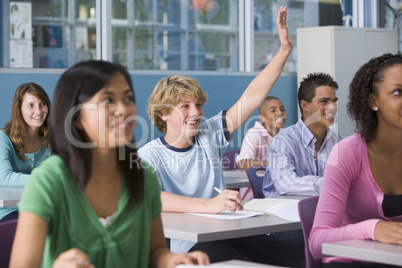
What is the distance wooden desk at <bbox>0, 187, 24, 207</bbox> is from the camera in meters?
3.15

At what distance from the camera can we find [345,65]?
23.4 feet

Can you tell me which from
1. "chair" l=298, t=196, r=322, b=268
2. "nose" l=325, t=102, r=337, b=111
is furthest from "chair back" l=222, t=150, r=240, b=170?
"chair" l=298, t=196, r=322, b=268

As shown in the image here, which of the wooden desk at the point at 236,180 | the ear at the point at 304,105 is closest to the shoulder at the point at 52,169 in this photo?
the wooden desk at the point at 236,180

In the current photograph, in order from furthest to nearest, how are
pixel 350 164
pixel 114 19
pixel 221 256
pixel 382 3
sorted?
1. pixel 382 3
2. pixel 114 19
3. pixel 221 256
4. pixel 350 164

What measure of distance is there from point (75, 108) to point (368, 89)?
1238 millimetres

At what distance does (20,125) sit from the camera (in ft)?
12.9

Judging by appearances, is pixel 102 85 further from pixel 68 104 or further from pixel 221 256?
pixel 221 256

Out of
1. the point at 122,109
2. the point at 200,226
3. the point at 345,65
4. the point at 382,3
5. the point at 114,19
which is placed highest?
the point at 382,3

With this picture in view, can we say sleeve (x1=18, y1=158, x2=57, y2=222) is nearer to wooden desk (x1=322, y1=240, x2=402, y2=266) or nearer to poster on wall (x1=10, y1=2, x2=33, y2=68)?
wooden desk (x1=322, y1=240, x2=402, y2=266)

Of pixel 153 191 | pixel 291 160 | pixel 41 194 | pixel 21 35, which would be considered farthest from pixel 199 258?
pixel 21 35

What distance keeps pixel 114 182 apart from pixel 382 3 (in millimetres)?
7456

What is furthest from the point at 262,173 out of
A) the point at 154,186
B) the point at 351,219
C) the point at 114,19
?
the point at 114,19

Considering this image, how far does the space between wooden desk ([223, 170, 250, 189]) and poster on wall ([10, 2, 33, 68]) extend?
2.46 metres

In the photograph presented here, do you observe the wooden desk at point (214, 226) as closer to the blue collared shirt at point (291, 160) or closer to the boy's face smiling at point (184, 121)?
the boy's face smiling at point (184, 121)
